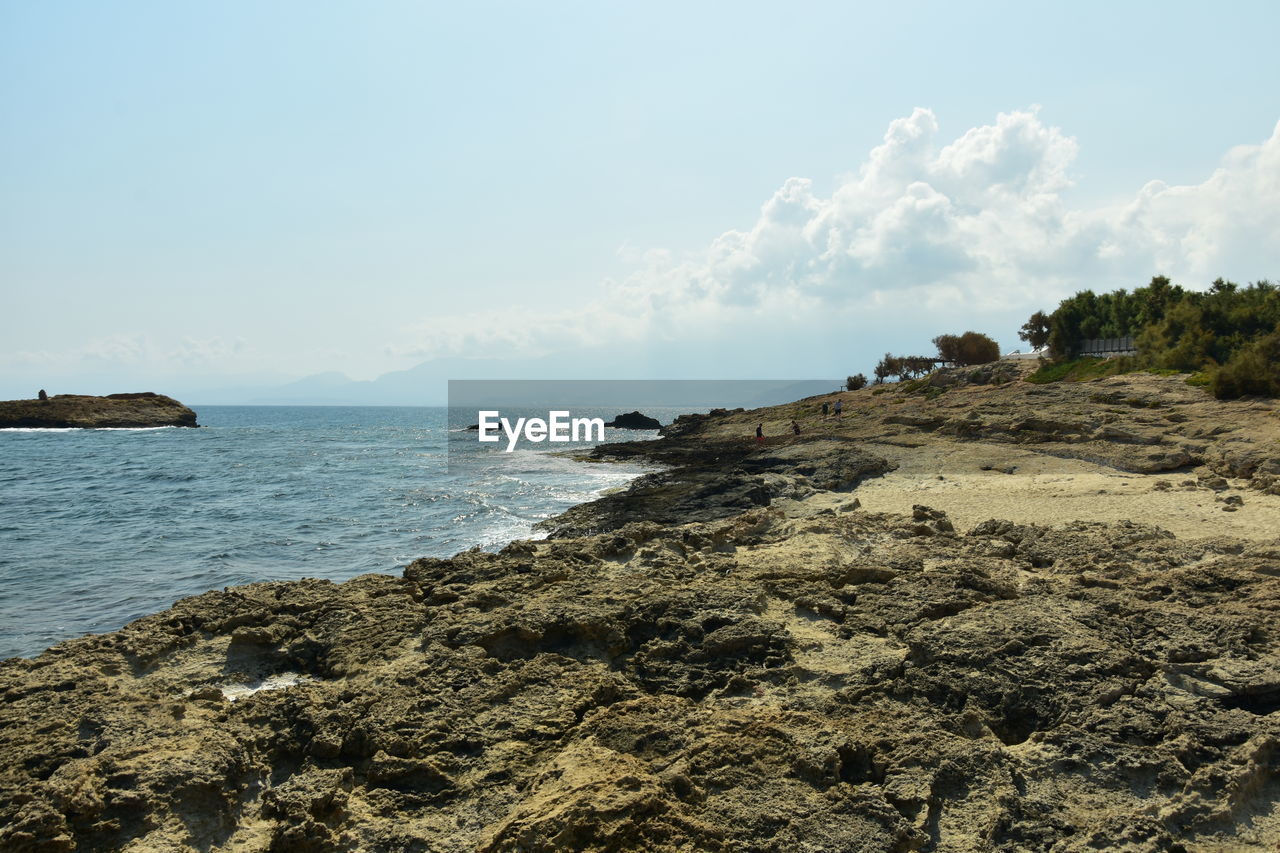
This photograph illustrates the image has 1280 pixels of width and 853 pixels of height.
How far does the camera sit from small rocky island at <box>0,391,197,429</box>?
92.9 m

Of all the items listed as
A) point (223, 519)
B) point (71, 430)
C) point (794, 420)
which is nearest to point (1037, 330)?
point (794, 420)

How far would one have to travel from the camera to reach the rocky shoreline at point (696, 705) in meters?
5.90

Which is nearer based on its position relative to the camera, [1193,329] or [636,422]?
[1193,329]

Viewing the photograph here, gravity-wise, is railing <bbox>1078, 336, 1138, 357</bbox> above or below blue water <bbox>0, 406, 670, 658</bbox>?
above

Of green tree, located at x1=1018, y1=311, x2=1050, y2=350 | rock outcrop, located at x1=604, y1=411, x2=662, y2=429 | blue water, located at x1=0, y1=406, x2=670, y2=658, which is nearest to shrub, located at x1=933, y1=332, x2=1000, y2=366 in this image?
green tree, located at x1=1018, y1=311, x2=1050, y2=350

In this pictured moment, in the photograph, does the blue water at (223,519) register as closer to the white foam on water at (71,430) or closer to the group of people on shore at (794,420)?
the group of people on shore at (794,420)

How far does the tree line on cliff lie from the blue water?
85.3ft

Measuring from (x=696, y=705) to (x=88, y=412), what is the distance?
4371 inches

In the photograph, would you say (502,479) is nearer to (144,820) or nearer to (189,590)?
(189,590)

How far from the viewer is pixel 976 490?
20.4 metres

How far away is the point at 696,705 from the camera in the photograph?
755cm

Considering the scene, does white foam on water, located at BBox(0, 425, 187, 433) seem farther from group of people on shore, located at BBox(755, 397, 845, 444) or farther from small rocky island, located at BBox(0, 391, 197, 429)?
group of people on shore, located at BBox(755, 397, 845, 444)

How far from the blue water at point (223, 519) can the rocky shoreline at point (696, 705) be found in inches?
235

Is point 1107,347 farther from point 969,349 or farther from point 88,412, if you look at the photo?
point 88,412
